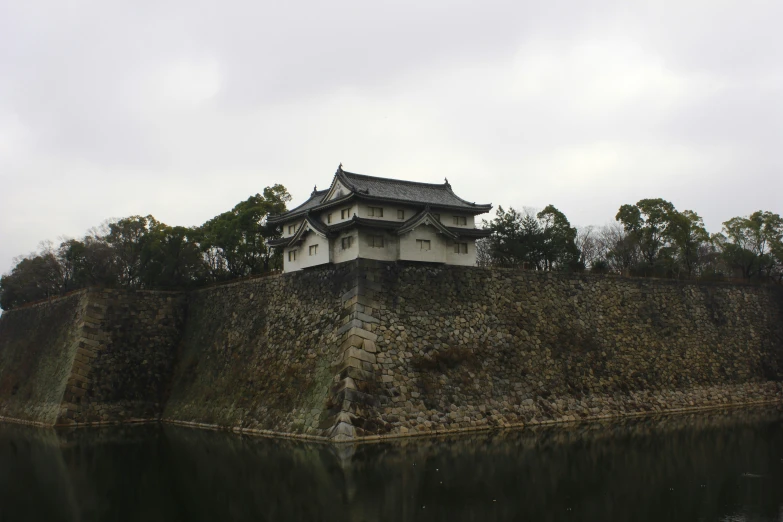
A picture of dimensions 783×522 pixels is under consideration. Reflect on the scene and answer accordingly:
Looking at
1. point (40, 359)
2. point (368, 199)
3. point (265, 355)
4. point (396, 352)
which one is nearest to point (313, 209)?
point (368, 199)

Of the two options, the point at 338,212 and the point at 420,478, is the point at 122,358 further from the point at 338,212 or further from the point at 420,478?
the point at 420,478

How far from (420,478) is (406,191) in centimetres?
1640

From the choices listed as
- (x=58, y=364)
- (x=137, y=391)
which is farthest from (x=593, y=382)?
(x=58, y=364)

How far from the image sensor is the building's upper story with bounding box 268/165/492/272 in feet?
83.8

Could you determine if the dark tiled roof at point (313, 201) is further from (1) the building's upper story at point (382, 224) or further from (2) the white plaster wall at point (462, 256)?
(2) the white plaster wall at point (462, 256)

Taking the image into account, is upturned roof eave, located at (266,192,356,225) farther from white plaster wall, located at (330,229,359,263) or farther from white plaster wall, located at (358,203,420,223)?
white plaster wall, located at (330,229,359,263)

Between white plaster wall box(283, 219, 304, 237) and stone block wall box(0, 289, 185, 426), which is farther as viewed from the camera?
white plaster wall box(283, 219, 304, 237)

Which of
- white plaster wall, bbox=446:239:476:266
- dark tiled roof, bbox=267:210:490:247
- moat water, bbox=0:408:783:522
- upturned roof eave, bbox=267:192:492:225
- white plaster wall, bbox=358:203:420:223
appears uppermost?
upturned roof eave, bbox=267:192:492:225

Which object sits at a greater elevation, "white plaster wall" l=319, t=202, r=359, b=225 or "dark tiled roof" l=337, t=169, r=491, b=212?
"dark tiled roof" l=337, t=169, r=491, b=212

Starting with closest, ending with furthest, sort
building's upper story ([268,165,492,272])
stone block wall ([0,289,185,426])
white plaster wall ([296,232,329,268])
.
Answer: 1. building's upper story ([268,165,492,272])
2. white plaster wall ([296,232,329,268])
3. stone block wall ([0,289,185,426])

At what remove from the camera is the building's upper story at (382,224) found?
25.5 meters

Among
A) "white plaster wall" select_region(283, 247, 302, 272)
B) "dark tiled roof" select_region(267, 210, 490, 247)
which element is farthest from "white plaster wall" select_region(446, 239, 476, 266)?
"white plaster wall" select_region(283, 247, 302, 272)

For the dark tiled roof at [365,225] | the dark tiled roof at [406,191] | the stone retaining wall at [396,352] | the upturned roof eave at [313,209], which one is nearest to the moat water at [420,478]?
the stone retaining wall at [396,352]

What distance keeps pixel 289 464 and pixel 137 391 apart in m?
15.6
